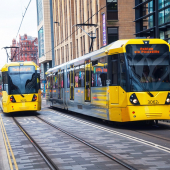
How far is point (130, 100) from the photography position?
13.5 meters

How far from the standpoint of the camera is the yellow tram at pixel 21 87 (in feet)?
70.8

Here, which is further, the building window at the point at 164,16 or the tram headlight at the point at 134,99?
the building window at the point at 164,16

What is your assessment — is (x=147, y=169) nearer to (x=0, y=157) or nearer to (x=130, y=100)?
(x=0, y=157)

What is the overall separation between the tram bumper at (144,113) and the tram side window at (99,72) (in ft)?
6.34

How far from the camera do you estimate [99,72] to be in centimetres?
1588

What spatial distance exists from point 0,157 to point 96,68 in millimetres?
8149

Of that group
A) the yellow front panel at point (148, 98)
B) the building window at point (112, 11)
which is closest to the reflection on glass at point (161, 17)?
the yellow front panel at point (148, 98)

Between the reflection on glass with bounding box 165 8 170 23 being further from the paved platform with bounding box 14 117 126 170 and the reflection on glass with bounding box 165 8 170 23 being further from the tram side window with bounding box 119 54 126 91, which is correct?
the paved platform with bounding box 14 117 126 170

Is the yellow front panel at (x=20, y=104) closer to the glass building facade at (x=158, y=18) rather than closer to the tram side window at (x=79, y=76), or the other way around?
the tram side window at (x=79, y=76)

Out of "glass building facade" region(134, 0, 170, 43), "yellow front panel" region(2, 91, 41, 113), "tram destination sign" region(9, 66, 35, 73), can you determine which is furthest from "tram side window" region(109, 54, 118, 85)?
"glass building facade" region(134, 0, 170, 43)

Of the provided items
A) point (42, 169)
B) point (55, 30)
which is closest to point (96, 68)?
point (42, 169)

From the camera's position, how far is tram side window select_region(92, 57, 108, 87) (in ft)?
49.9

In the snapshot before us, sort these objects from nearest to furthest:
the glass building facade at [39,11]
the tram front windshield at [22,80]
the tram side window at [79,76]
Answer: the tram side window at [79,76] → the tram front windshield at [22,80] → the glass building facade at [39,11]

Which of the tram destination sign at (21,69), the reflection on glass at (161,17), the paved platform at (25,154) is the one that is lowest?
the paved platform at (25,154)
